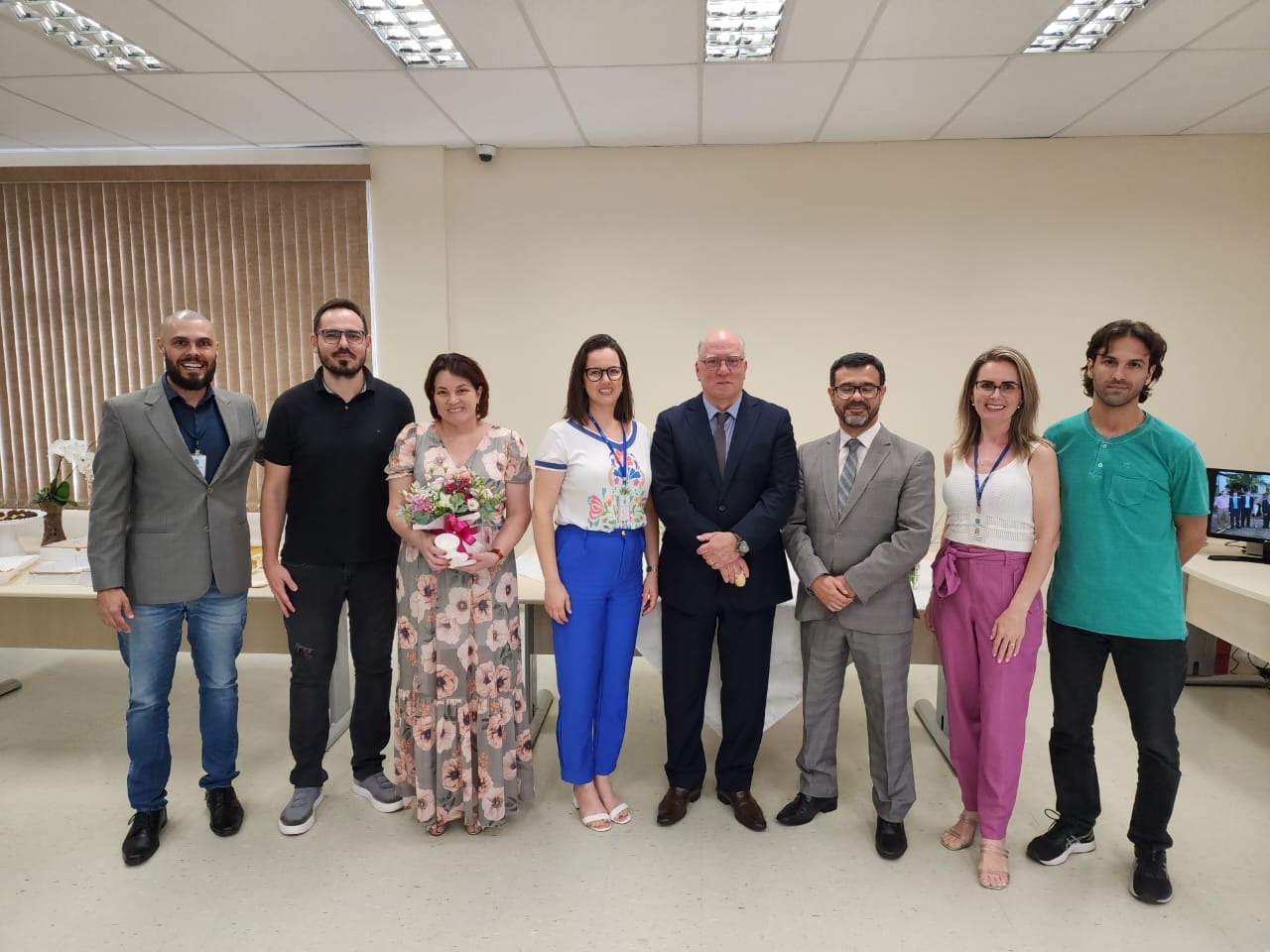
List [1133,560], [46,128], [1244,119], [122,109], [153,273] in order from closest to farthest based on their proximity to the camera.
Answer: [1133,560], [122,109], [1244,119], [46,128], [153,273]

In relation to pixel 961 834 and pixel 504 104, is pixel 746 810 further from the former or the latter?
pixel 504 104

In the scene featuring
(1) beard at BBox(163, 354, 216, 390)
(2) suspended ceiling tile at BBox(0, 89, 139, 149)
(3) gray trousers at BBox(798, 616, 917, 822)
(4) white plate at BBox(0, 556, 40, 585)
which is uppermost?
(2) suspended ceiling tile at BBox(0, 89, 139, 149)

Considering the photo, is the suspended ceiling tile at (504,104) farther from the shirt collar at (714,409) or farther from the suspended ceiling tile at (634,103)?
the shirt collar at (714,409)

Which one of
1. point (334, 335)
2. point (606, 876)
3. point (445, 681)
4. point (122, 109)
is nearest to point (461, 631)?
point (445, 681)

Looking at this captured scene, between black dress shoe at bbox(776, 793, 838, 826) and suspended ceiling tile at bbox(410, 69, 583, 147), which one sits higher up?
suspended ceiling tile at bbox(410, 69, 583, 147)

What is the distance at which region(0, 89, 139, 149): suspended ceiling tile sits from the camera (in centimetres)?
394

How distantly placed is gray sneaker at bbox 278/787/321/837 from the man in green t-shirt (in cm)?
251

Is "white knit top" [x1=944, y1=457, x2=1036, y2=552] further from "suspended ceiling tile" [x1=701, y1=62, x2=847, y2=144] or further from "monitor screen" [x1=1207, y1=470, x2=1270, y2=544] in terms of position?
"suspended ceiling tile" [x1=701, y1=62, x2=847, y2=144]

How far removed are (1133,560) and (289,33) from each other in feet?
12.1

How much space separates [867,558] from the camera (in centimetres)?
229

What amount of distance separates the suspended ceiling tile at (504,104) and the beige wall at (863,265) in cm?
26

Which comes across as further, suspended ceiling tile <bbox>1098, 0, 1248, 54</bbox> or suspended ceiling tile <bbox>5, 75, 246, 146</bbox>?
suspended ceiling tile <bbox>5, 75, 246, 146</bbox>

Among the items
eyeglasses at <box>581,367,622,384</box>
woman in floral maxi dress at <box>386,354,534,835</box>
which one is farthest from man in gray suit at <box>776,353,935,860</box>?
woman in floral maxi dress at <box>386,354,534,835</box>

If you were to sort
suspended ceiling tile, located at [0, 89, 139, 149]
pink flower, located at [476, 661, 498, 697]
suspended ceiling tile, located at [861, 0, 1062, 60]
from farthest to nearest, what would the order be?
suspended ceiling tile, located at [0, 89, 139, 149] → suspended ceiling tile, located at [861, 0, 1062, 60] → pink flower, located at [476, 661, 498, 697]
